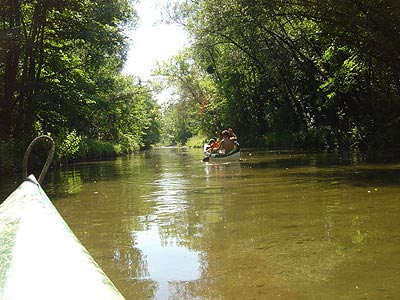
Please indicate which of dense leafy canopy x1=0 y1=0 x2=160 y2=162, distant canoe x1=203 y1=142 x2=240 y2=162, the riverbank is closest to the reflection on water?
the riverbank

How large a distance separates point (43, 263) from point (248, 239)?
3.49 m

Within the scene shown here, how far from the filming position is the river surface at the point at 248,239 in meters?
3.71

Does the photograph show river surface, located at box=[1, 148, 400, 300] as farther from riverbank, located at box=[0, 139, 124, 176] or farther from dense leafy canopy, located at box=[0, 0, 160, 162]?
dense leafy canopy, located at box=[0, 0, 160, 162]

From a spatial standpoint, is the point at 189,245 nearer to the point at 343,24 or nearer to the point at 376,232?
the point at 376,232

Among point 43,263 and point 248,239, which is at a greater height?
point 43,263

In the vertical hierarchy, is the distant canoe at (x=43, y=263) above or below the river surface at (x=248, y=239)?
above

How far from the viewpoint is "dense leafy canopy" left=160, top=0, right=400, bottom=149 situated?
50.2 ft

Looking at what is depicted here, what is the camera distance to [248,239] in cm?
522

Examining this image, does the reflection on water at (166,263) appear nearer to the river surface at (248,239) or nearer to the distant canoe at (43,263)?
the river surface at (248,239)

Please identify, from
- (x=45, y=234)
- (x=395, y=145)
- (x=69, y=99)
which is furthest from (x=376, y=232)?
(x=69, y=99)

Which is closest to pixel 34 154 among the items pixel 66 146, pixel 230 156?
pixel 66 146

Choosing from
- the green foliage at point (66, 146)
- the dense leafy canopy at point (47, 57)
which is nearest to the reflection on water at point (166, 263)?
the dense leafy canopy at point (47, 57)

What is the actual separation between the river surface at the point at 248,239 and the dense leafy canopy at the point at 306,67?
752 centimetres

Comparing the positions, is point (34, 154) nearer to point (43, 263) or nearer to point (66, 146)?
point (66, 146)
